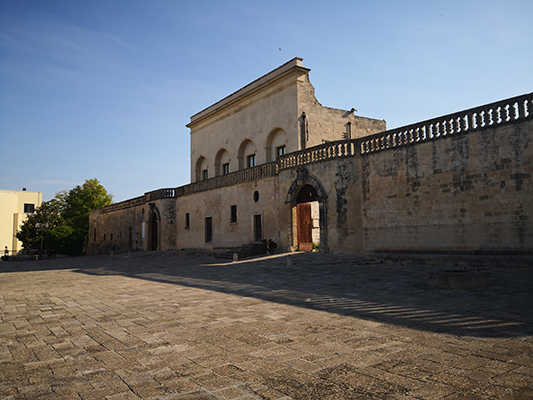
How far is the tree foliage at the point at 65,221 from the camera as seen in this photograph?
39562mm

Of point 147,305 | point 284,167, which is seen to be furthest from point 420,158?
point 147,305

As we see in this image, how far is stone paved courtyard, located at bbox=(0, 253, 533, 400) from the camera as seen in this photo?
3.33 m

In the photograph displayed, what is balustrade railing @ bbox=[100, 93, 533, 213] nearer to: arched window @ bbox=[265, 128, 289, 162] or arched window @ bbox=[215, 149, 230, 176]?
arched window @ bbox=[265, 128, 289, 162]

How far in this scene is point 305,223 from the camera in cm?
2027

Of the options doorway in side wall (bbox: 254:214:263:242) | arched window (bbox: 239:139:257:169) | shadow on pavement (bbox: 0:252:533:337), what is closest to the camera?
shadow on pavement (bbox: 0:252:533:337)

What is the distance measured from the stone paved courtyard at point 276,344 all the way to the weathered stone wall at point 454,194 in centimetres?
351

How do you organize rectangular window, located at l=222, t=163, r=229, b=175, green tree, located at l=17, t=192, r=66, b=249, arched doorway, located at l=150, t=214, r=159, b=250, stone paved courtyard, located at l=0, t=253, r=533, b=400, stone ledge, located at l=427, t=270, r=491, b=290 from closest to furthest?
stone paved courtyard, located at l=0, t=253, r=533, b=400
stone ledge, located at l=427, t=270, r=491, b=290
rectangular window, located at l=222, t=163, r=229, b=175
arched doorway, located at l=150, t=214, r=159, b=250
green tree, located at l=17, t=192, r=66, b=249

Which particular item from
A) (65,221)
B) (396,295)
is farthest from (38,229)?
(396,295)

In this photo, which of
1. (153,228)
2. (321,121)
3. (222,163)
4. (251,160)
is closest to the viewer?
(321,121)

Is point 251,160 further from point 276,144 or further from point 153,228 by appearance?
point 153,228

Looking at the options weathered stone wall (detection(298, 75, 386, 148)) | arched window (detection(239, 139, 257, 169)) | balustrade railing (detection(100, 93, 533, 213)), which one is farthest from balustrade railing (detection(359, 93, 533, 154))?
arched window (detection(239, 139, 257, 169))

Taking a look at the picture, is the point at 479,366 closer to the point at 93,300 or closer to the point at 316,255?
the point at 93,300

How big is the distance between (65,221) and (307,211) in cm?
3454

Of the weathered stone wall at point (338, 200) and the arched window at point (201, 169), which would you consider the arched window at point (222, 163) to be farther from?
the weathered stone wall at point (338, 200)
